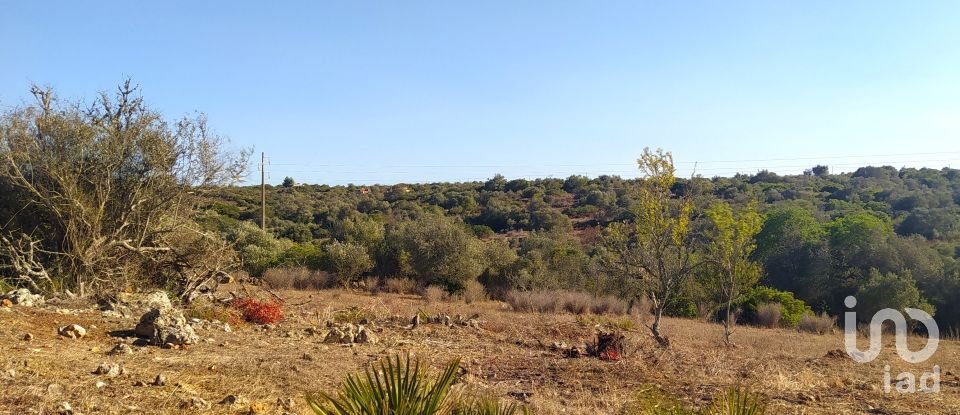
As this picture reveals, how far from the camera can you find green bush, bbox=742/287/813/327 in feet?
72.2

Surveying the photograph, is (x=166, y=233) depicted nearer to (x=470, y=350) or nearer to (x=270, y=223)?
(x=470, y=350)

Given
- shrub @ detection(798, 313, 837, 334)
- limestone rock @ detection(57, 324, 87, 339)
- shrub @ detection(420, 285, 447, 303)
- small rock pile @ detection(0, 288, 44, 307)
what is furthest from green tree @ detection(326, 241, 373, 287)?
shrub @ detection(798, 313, 837, 334)

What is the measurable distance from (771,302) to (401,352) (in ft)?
59.9

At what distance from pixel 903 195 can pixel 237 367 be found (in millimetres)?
46673

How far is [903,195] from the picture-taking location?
4184 cm

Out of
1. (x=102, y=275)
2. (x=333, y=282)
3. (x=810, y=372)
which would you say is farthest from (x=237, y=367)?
(x=333, y=282)

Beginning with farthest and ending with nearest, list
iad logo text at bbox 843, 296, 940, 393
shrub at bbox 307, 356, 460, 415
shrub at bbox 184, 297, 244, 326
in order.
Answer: shrub at bbox 184, 297, 244, 326 < iad logo text at bbox 843, 296, 940, 393 < shrub at bbox 307, 356, 460, 415

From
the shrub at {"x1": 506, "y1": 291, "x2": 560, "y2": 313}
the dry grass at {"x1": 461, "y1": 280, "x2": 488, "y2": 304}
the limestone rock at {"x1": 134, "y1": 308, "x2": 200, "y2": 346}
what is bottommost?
the dry grass at {"x1": 461, "y1": 280, "x2": 488, "y2": 304}

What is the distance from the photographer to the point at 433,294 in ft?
71.5

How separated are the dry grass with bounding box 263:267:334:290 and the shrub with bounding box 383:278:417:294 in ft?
7.14

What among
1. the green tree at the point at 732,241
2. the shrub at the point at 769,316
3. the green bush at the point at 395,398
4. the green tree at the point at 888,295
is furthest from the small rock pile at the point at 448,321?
the green tree at the point at 888,295

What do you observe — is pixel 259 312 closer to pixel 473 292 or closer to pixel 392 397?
pixel 392 397

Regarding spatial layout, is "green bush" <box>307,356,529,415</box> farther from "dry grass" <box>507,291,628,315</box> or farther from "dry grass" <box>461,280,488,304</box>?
"dry grass" <box>461,280,488,304</box>

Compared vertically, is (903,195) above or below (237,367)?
above
